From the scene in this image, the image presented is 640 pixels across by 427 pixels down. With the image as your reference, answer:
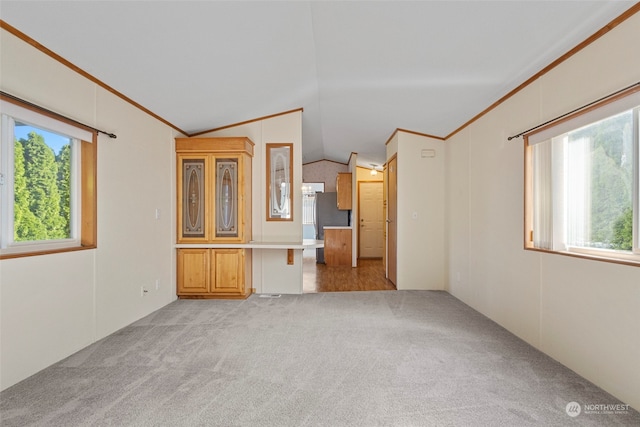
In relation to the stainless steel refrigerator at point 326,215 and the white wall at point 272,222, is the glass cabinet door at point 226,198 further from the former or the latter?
the stainless steel refrigerator at point 326,215

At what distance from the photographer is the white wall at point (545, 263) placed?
6.20ft

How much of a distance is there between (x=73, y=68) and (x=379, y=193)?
7.25 meters

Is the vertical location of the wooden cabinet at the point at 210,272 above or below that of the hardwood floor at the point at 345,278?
above

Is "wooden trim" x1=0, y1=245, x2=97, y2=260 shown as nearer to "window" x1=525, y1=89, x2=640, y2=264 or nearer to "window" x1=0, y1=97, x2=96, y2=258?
"window" x1=0, y1=97, x2=96, y2=258

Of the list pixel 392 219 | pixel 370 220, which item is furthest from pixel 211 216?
pixel 370 220

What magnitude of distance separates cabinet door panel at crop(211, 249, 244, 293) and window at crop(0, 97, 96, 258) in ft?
5.36

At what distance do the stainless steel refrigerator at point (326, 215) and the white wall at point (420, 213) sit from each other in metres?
3.05

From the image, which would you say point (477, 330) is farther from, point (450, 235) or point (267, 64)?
point (267, 64)

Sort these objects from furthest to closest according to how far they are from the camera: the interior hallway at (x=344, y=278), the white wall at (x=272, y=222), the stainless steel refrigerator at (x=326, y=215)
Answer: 1. the stainless steel refrigerator at (x=326, y=215)
2. the interior hallway at (x=344, y=278)
3. the white wall at (x=272, y=222)

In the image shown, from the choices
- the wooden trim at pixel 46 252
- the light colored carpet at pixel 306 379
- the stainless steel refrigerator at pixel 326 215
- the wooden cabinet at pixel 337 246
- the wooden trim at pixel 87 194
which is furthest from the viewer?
the stainless steel refrigerator at pixel 326 215

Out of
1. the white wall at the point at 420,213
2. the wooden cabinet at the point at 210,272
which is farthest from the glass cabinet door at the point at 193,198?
the white wall at the point at 420,213

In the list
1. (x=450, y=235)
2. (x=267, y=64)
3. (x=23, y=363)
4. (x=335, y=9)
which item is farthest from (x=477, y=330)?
(x=23, y=363)

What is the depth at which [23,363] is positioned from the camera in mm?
2104

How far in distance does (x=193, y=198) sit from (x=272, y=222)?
45.6 inches
